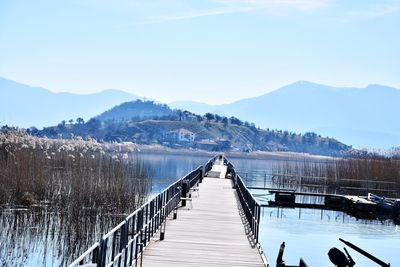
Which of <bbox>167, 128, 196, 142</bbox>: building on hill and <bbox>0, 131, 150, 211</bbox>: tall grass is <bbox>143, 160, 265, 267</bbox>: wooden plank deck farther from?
<bbox>167, 128, 196, 142</bbox>: building on hill

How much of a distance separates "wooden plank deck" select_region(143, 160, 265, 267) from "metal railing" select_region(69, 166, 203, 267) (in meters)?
0.27

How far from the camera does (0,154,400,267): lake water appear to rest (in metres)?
16.4

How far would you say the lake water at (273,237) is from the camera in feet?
53.9

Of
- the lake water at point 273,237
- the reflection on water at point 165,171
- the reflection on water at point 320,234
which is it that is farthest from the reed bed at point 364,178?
the reflection on water at point 165,171

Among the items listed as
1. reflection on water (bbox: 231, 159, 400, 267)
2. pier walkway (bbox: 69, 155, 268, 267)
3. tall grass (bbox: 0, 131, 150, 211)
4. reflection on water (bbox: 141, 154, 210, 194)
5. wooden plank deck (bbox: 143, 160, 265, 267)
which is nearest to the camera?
Result: pier walkway (bbox: 69, 155, 268, 267)

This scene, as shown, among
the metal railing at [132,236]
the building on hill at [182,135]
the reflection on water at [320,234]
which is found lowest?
the reflection on water at [320,234]

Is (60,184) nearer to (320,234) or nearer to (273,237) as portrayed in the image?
(273,237)

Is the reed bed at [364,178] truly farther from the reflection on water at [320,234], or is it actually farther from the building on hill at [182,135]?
the building on hill at [182,135]

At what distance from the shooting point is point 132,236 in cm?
1135

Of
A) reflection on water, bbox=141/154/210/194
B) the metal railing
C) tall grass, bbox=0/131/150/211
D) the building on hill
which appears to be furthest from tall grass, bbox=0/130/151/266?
the building on hill

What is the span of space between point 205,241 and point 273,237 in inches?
383

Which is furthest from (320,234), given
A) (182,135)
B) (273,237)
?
(182,135)

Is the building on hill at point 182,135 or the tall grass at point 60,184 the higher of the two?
the building on hill at point 182,135

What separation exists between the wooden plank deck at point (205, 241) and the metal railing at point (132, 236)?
27 centimetres
